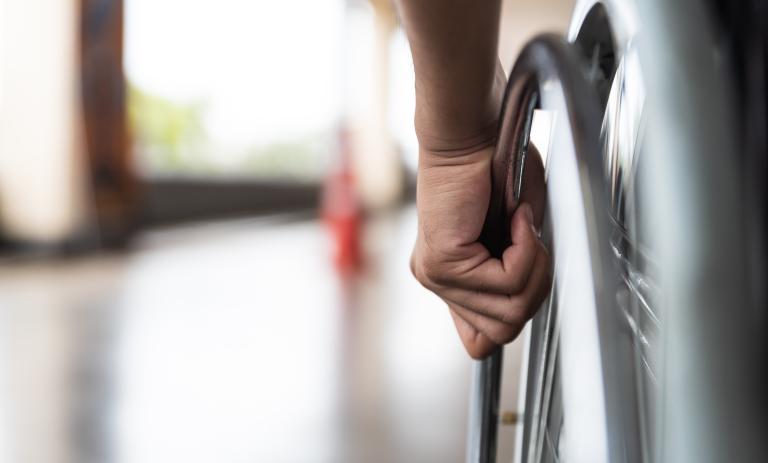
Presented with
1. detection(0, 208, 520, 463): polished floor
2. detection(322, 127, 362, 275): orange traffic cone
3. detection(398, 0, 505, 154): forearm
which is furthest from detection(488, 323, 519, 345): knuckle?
detection(322, 127, 362, 275): orange traffic cone

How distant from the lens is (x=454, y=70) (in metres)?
0.48

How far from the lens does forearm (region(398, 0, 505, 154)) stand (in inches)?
18.1

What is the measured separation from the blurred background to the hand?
0.25 ft

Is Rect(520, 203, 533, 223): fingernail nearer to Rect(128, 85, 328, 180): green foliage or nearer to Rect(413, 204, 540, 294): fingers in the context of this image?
Rect(413, 204, 540, 294): fingers

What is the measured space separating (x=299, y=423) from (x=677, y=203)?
203 cm

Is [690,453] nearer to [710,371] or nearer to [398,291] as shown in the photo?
[710,371]

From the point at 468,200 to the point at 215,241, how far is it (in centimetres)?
612

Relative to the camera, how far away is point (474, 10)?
46 cm

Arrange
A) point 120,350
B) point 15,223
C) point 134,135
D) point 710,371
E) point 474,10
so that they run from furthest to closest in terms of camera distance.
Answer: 1. point 134,135
2. point 15,223
3. point 120,350
4. point 474,10
5. point 710,371

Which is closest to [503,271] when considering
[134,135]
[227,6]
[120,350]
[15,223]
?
[120,350]

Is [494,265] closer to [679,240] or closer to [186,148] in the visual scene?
[679,240]

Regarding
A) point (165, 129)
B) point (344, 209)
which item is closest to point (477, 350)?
point (344, 209)

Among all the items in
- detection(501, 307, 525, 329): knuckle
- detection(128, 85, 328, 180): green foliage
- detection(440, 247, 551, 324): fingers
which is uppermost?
detection(128, 85, 328, 180): green foliage

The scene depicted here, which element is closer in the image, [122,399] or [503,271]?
[503,271]
